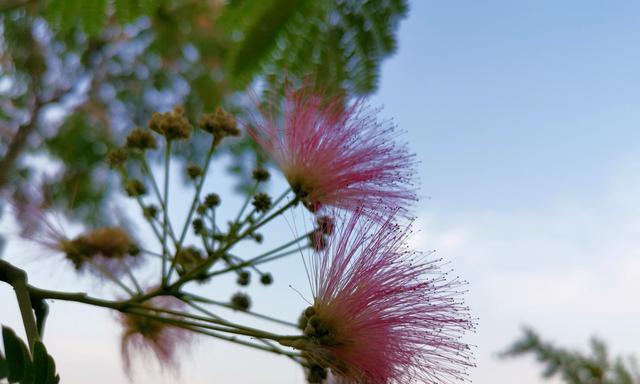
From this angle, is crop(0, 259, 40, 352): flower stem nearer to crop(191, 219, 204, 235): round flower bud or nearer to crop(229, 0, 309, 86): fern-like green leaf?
crop(191, 219, 204, 235): round flower bud

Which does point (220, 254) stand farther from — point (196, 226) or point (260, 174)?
point (260, 174)

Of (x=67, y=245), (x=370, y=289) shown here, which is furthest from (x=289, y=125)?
(x=67, y=245)

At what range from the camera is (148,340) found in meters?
2.43

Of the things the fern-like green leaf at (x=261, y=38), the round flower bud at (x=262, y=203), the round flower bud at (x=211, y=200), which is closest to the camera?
the round flower bud at (x=262, y=203)

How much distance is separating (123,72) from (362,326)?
5.83m

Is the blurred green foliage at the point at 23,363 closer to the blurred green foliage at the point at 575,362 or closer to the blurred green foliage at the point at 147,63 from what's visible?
the blurred green foliage at the point at 147,63

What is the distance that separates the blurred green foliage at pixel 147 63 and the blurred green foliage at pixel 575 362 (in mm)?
2727

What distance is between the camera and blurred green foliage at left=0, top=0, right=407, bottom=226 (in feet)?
9.59

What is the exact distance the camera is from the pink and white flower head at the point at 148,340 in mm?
2408

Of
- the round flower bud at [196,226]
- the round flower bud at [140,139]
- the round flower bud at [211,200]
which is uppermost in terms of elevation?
the round flower bud at [140,139]

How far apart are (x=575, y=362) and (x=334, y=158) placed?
3.82m

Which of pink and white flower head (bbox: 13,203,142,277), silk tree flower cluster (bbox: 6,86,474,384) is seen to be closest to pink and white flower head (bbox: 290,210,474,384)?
silk tree flower cluster (bbox: 6,86,474,384)

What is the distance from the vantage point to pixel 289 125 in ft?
6.83

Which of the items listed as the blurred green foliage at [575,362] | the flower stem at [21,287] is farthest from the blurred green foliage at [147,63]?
the blurred green foliage at [575,362]
